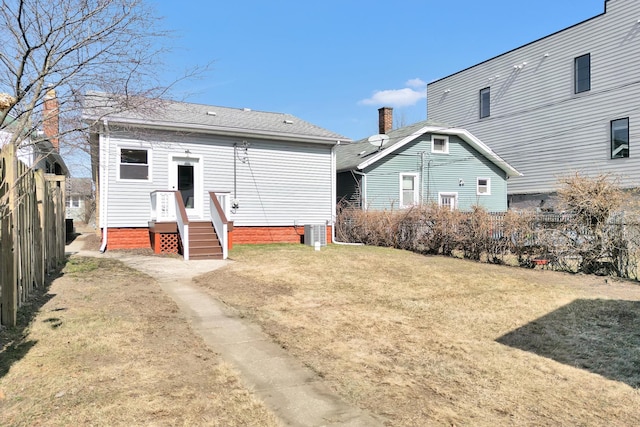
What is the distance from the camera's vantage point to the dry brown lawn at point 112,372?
3133mm

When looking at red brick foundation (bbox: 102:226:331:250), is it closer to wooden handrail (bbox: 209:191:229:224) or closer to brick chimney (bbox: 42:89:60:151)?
wooden handrail (bbox: 209:191:229:224)

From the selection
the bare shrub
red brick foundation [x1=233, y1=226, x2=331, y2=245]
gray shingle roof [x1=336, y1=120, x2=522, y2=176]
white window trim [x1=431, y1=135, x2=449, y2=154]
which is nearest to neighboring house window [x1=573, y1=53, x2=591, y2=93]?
gray shingle roof [x1=336, y1=120, x2=522, y2=176]

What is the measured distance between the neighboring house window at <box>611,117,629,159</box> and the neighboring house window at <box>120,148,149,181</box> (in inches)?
730

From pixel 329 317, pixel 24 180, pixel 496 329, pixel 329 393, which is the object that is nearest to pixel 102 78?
pixel 24 180

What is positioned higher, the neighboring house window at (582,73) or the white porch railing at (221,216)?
the neighboring house window at (582,73)

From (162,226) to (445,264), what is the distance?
26.7ft

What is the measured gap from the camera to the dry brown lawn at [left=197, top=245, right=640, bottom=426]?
3549 millimetres

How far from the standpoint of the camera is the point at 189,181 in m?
15.3

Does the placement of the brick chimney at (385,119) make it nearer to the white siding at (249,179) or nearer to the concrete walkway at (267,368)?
the white siding at (249,179)

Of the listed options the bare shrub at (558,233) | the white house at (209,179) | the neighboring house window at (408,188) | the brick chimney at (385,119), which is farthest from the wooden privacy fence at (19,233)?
the brick chimney at (385,119)

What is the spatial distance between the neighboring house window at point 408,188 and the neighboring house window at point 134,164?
11597 millimetres

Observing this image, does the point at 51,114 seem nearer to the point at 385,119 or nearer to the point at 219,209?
the point at 219,209

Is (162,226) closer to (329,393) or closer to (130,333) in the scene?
(130,333)

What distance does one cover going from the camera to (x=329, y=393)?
12.1 ft
